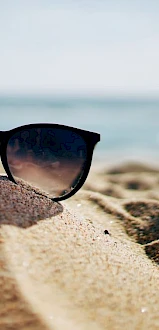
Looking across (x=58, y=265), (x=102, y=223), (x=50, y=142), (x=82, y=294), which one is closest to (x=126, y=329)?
(x=82, y=294)

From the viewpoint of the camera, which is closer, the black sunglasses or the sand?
the sand

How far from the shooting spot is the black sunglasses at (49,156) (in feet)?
5.75

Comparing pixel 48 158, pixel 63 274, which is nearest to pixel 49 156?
pixel 48 158

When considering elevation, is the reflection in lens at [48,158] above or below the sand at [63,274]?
above

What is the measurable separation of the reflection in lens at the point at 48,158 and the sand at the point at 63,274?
0.25ft

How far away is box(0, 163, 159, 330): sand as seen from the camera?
1.04 metres

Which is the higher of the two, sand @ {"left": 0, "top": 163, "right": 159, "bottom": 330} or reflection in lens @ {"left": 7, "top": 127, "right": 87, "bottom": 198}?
reflection in lens @ {"left": 7, "top": 127, "right": 87, "bottom": 198}

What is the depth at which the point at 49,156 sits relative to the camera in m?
1.78

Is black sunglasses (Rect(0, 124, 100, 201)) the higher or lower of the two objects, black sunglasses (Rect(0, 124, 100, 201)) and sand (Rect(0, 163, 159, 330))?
the higher

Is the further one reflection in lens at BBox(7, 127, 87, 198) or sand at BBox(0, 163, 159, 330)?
reflection in lens at BBox(7, 127, 87, 198)

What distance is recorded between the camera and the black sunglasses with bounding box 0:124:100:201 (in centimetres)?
175

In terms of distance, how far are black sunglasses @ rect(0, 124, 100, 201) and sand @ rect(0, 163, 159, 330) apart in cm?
7

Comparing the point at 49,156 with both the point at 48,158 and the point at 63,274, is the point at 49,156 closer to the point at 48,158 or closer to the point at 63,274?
the point at 48,158

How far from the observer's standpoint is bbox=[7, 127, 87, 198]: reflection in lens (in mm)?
1756
